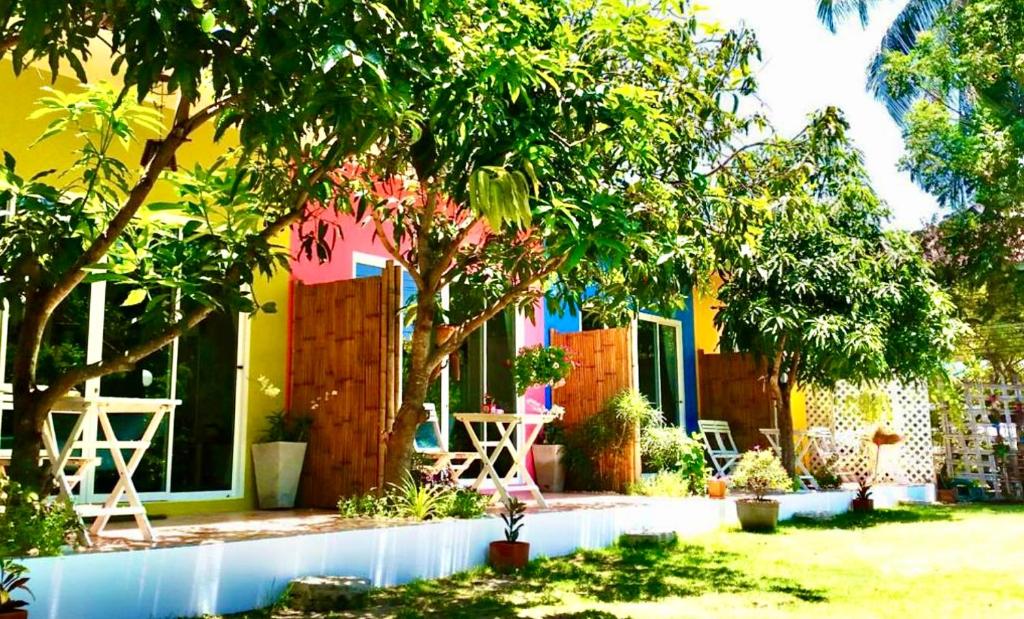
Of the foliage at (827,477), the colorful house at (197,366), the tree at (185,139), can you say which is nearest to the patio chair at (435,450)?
the colorful house at (197,366)

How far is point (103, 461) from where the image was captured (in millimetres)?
6504

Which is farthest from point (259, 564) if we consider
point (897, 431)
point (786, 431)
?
point (897, 431)

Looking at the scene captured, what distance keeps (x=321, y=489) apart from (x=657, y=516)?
286 cm

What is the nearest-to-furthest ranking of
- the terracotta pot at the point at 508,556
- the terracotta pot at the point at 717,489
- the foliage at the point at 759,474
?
the terracotta pot at the point at 508,556
the foliage at the point at 759,474
the terracotta pot at the point at 717,489

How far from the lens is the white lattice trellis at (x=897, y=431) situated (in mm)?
12516

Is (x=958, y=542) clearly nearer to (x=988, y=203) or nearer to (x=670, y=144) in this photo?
(x=670, y=144)

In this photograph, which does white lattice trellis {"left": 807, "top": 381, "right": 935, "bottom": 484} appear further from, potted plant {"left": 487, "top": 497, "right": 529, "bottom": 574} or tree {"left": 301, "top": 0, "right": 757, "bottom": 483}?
potted plant {"left": 487, "top": 497, "right": 529, "bottom": 574}

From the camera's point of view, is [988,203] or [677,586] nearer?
[677,586]

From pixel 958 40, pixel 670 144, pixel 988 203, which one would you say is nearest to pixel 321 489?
pixel 670 144

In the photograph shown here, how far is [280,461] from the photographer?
716 centimetres

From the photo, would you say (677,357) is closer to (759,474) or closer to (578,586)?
(759,474)

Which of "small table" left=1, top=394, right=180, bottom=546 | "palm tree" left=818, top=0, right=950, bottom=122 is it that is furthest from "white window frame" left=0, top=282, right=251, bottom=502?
"palm tree" left=818, top=0, right=950, bottom=122

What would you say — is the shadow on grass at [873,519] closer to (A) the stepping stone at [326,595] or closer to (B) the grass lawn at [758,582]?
(B) the grass lawn at [758,582]

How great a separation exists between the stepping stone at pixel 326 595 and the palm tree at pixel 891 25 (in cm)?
1744
